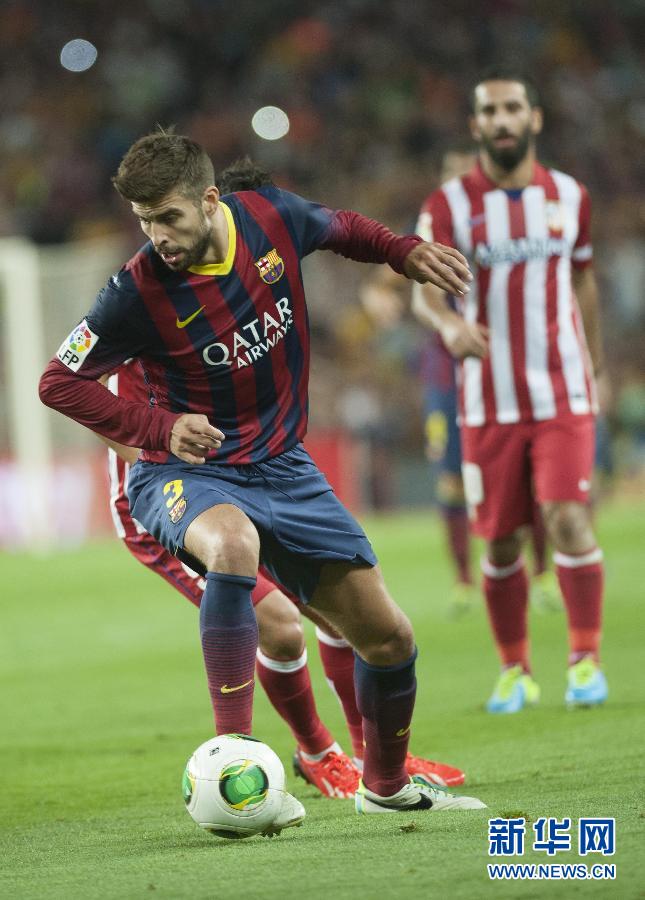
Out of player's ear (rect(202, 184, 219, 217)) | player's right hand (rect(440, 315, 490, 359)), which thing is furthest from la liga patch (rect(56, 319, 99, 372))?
player's right hand (rect(440, 315, 490, 359))

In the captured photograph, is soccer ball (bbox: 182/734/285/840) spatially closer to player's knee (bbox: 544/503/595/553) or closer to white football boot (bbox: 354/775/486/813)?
white football boot (bbox: 354/775/486/813)

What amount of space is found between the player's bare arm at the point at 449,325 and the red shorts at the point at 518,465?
0.45m

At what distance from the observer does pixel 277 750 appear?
5551 mm

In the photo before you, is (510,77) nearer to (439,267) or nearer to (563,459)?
(563,459)

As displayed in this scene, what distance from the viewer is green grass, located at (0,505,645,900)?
3189mm

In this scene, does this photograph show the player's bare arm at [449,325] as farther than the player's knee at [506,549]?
No

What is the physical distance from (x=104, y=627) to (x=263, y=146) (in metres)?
11.6

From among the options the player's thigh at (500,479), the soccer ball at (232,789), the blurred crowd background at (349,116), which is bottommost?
the soccer ball at (232,789)

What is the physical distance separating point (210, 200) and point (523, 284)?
2556 mm

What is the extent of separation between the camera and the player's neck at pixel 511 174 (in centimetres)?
634

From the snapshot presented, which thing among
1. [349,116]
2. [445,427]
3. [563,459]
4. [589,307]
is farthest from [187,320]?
[349,116]

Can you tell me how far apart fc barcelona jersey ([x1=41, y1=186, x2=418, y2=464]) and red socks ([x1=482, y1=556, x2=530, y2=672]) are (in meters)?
2.26

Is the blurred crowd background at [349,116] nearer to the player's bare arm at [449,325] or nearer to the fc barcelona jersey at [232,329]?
the player's bare arm at [449,325]

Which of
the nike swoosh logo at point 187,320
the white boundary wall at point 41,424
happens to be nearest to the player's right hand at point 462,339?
the nike swoosh logo at point 187,320
